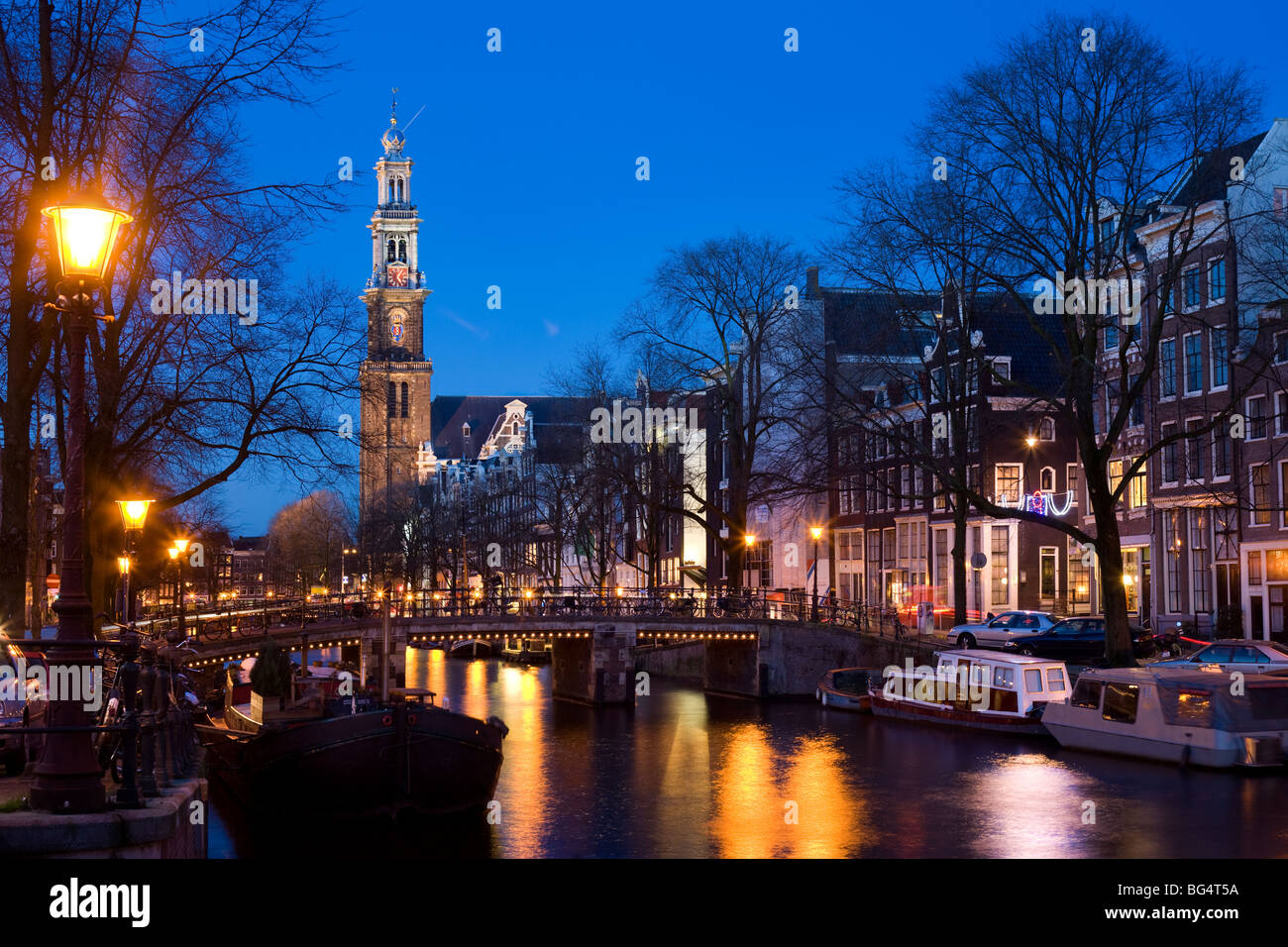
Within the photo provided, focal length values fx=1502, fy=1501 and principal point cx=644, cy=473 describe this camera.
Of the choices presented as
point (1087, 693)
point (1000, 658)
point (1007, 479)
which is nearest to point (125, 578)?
point (1000, 658)

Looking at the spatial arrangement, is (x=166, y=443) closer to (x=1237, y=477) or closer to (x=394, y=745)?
(x=394, y=745)

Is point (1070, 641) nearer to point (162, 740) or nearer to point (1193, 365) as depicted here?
point (1193, 365)

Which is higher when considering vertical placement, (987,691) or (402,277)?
(402,277)

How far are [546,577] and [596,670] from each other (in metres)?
26.5

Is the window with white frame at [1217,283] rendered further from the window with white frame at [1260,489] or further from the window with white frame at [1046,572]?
the window with white frame at [1046,572]

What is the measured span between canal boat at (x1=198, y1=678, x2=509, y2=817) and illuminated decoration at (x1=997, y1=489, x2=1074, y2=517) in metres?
34.4

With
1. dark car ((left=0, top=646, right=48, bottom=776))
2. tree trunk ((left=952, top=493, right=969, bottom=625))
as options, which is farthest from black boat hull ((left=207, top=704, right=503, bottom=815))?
tree trunk ((left=952, top=493, right=969, bottom=625))

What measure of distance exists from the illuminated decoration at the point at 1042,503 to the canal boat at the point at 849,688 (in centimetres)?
1248

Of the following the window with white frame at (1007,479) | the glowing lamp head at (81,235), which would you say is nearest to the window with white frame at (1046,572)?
the window with white frame at (1007,479)

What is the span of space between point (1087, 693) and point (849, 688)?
49.2 feet

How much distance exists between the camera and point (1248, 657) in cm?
3925

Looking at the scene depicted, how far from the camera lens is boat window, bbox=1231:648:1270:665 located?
38781 mm
